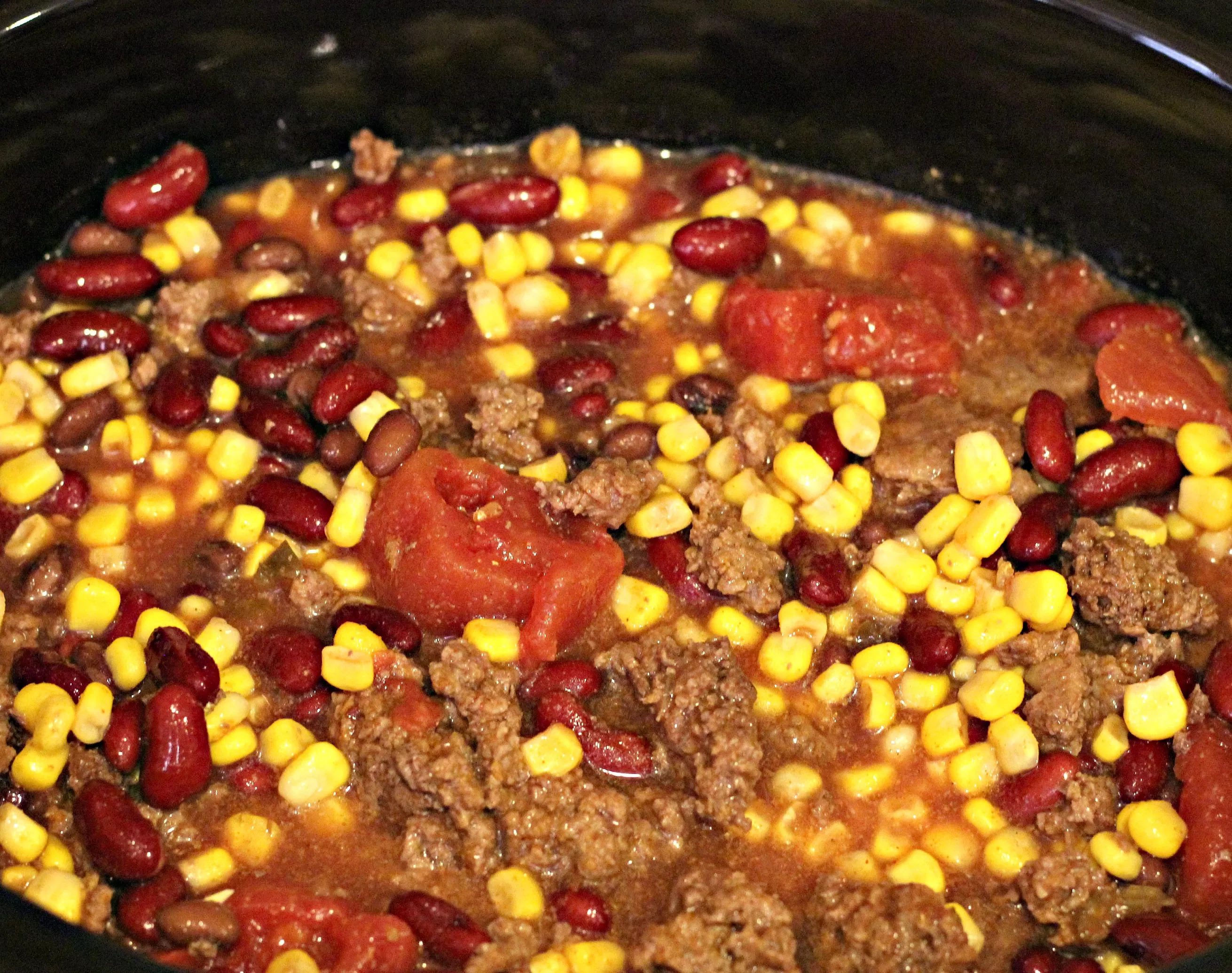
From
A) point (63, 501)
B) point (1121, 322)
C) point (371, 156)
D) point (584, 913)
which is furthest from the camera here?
point (371, 156)

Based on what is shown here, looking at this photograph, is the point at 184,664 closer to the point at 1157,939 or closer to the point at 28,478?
the point at 28,478

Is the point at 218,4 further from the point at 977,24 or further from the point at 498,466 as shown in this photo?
the point at 977,24

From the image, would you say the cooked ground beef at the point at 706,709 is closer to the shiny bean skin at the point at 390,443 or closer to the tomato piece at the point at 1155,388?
the shiny bean skin at the point at 390,443

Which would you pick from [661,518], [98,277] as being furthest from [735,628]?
[98,277]

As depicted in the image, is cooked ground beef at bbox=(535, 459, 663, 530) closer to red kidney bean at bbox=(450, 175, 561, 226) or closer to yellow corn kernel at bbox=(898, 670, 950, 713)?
yellow corn kernel at bbox=(898, 670, 950, 713)

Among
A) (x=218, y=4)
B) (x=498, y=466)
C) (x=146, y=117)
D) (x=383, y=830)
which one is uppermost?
(x=218, y=4)

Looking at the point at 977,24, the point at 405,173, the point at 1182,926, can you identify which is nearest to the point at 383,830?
the point at 1182,926
